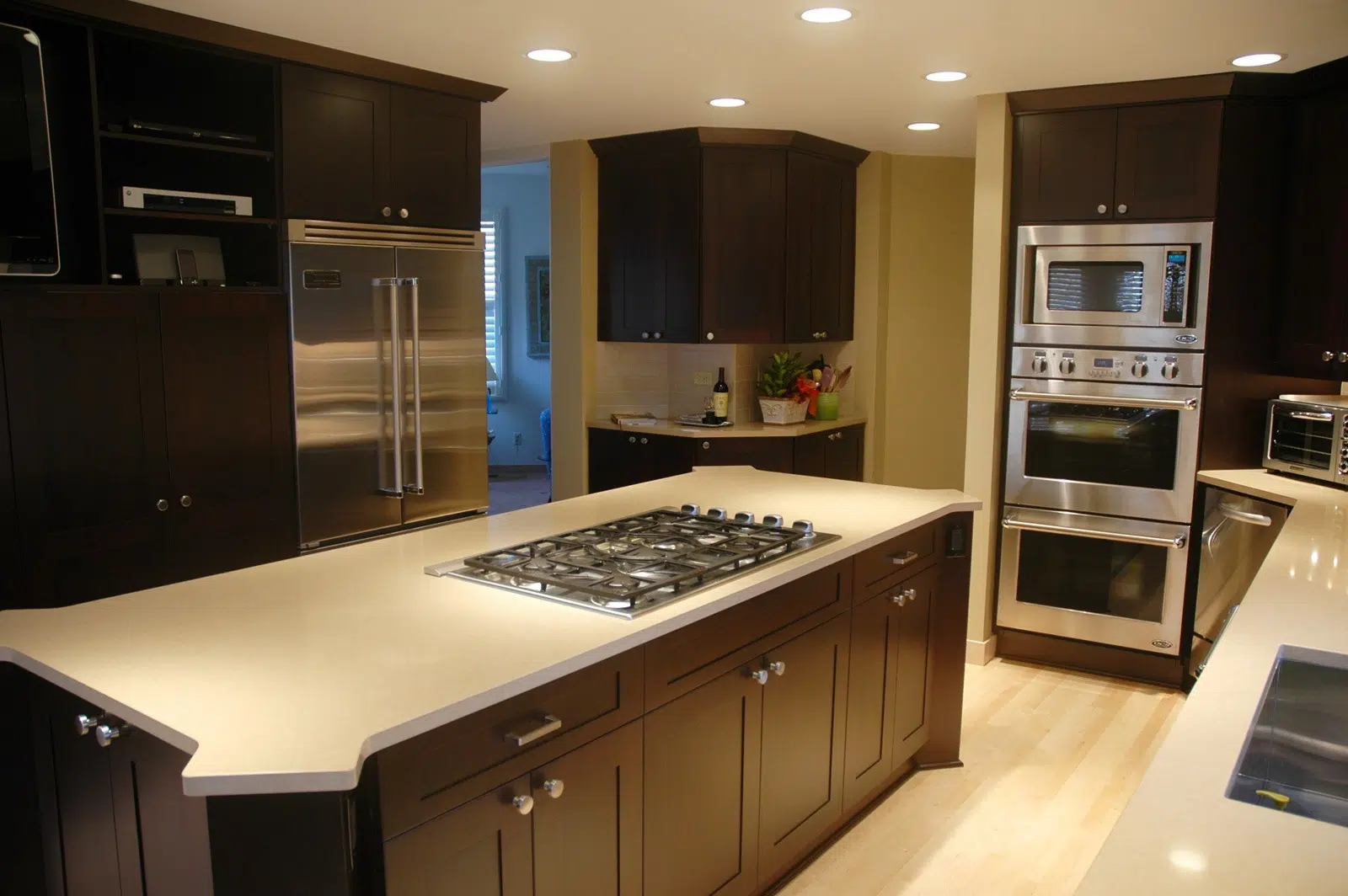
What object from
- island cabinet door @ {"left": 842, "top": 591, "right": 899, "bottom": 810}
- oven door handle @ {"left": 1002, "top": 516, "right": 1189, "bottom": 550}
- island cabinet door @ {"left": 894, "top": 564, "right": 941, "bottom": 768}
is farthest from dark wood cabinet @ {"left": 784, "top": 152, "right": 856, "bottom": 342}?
island cabinet door @ {"left": 842, "top": 591, "right": 899, "bottom": 810}

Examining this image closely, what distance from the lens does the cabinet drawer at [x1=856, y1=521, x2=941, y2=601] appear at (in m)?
2.90

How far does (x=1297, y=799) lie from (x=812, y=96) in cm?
363

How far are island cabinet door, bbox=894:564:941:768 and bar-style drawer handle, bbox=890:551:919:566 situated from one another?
68 mm

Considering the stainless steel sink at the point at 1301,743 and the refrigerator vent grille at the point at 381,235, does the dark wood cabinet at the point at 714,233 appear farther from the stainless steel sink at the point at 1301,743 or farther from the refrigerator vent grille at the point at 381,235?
the stainless steel sink at the point at 1301,743

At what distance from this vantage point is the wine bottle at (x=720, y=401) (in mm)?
5543

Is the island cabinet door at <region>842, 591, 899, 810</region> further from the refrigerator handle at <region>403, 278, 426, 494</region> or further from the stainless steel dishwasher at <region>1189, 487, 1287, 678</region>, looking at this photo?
the refrigerator handle at <region>403, 278, 426, 494</region>

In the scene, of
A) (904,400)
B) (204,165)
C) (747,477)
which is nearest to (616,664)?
(747,477)

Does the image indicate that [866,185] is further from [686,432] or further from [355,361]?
[355,361]

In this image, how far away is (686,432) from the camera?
5.23m

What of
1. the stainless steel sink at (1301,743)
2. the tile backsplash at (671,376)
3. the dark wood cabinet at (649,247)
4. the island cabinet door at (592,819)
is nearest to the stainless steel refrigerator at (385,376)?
the dark wood cabinet at (649,247)

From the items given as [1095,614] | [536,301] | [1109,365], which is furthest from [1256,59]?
[536,301]

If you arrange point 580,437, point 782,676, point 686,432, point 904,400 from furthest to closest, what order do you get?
point 904,400
point 580,437
point 686,432
point 782,676

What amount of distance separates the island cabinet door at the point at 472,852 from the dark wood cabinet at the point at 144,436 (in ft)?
7.03

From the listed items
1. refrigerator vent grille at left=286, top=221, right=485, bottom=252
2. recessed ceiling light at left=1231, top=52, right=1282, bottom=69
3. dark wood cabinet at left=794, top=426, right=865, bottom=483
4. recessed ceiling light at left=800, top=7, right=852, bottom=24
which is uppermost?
recessed ceiling light at left=800, top=7, right=852, bottom=24
